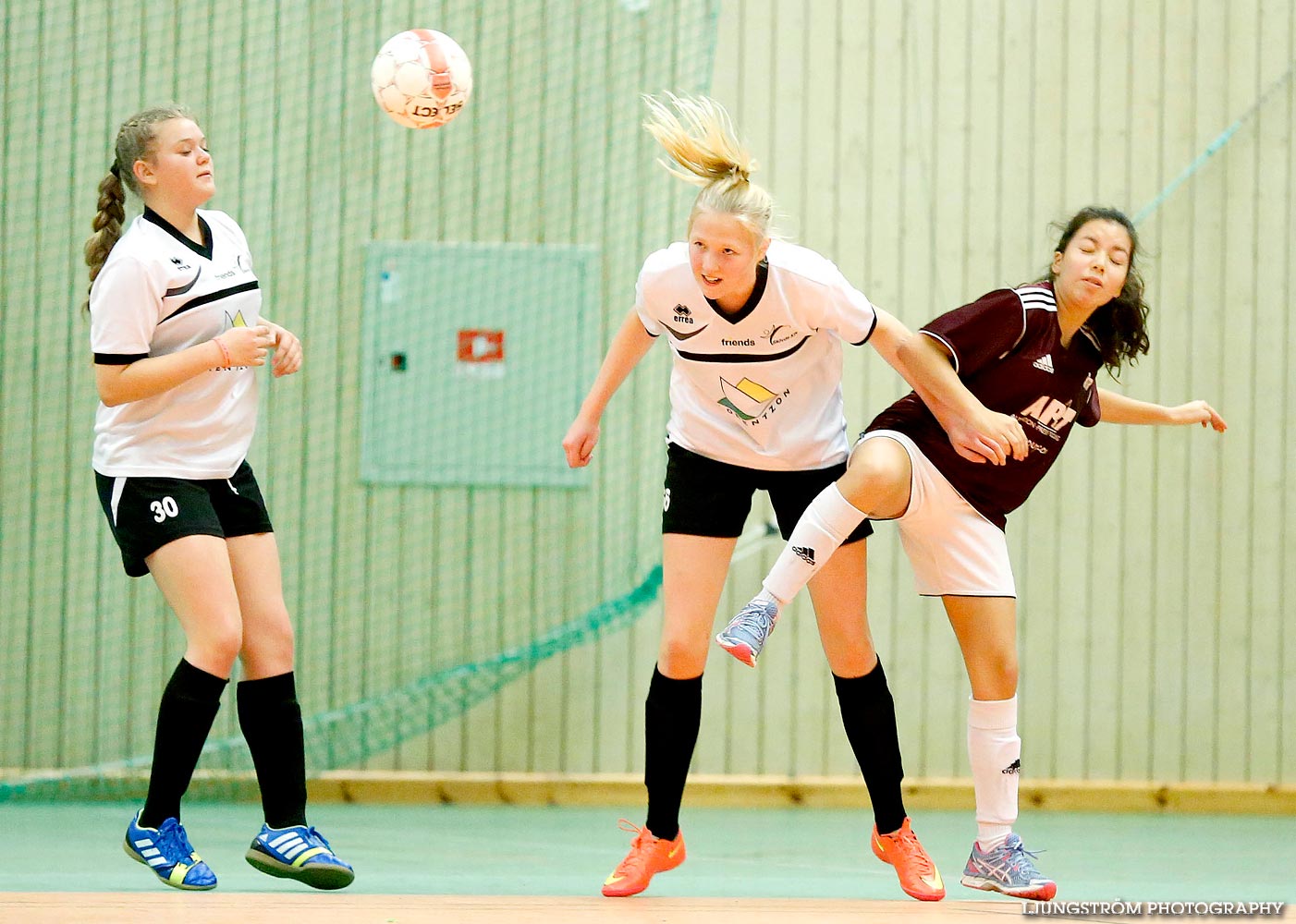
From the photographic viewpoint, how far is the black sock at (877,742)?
8.54 ft

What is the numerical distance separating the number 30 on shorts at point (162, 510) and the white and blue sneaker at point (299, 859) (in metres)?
0.64

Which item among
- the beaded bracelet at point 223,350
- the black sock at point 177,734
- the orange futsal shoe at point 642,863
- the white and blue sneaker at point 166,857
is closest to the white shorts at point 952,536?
the orange futsal shoe at point 642,863

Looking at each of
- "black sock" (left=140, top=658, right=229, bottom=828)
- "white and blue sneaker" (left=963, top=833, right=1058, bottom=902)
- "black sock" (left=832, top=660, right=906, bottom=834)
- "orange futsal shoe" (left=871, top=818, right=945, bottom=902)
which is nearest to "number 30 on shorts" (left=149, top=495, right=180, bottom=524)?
"black sock" (left=140, top=658, right=229, bottom=828)

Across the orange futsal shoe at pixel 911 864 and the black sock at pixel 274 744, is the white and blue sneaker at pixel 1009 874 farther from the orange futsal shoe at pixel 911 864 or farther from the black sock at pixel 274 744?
the black sock at pixel 274 744

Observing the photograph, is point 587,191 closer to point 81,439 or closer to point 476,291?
point 476,291

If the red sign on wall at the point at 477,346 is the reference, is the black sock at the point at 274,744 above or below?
below

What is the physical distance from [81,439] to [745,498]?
2.60 m

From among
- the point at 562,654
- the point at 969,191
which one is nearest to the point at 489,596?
the point at 562,654

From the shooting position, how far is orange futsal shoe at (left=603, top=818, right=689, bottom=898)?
249 centimetres

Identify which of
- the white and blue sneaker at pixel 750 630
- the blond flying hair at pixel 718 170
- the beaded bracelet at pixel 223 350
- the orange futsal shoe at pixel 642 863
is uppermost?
Answer: the blond flying hair at pixel 718 170

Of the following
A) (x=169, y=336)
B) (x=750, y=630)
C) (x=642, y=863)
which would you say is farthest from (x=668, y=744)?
(x=169, y=336)

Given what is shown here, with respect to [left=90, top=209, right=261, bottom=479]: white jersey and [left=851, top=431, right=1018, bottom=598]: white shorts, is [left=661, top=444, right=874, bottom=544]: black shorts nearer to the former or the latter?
[left=851, top=431, right=1018, bottom=598]: white shorts

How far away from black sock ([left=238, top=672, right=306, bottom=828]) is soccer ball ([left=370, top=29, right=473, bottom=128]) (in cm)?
144

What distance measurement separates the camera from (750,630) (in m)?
2.32
